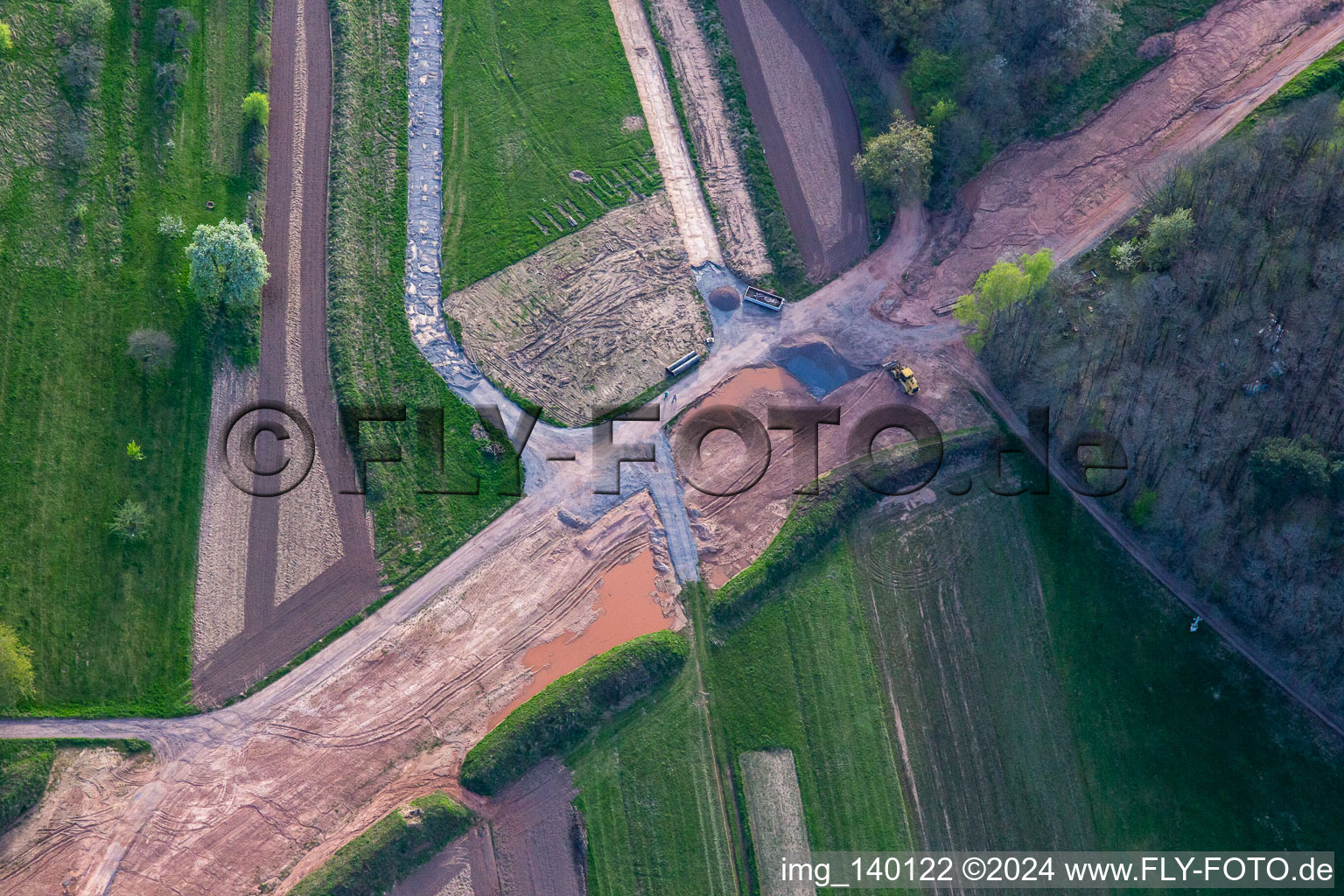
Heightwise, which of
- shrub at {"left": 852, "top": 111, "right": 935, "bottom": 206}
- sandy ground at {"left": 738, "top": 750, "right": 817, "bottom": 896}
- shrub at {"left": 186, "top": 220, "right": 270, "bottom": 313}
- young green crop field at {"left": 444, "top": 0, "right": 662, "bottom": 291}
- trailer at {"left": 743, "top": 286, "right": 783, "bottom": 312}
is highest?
young green crop field at {"left": 444, "top": 0, "right": 662, "bottom": 291}

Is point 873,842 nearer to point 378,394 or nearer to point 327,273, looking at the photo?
point 378,394

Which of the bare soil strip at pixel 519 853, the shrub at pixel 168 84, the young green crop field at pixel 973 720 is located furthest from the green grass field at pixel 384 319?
the young green crop field at pixel 973 720

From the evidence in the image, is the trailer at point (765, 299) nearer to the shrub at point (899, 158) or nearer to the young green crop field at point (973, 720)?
the shrub at point (899, 158)

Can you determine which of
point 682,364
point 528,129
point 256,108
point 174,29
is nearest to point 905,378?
point 682,364

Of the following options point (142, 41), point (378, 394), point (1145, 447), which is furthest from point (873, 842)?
point (142, 41)

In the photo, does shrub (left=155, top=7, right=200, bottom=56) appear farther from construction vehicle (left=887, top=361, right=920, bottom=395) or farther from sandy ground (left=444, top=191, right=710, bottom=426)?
construction vehicle (left=887, top=361, right=920, bottom=395)

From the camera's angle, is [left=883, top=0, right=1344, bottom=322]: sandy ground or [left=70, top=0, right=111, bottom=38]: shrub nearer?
[left=70, top=0, right=111, bottom=38]: shrub

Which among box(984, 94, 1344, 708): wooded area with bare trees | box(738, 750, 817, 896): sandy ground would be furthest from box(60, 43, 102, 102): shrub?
box(984, 94, 1344, 708): wooded area with bare trees
